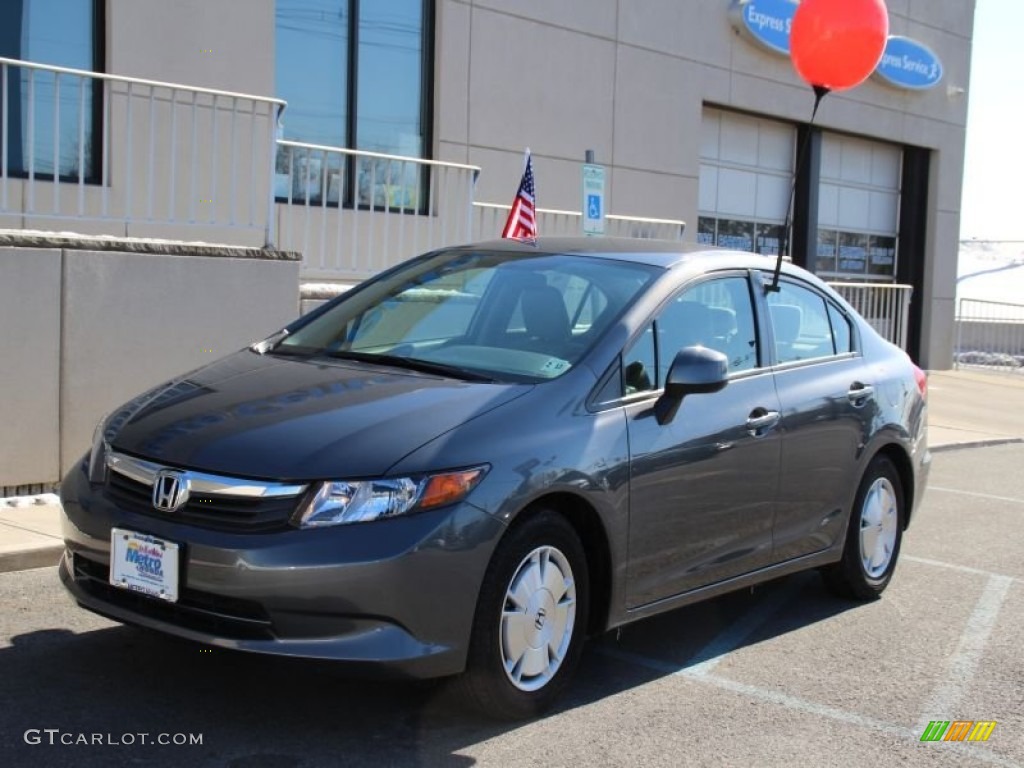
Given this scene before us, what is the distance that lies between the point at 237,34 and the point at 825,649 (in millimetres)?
7709

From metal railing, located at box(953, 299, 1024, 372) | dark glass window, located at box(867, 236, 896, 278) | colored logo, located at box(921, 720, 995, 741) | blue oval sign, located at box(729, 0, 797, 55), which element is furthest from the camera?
metal railing, located at box(953, 299, 1024, 372)

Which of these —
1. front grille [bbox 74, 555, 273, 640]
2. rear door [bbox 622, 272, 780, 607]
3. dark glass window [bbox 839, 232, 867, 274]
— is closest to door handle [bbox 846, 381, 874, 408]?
rear door [bbox 622, 272, 780, 607]

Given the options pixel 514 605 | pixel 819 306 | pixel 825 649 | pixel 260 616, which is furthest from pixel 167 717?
pixel 819 306

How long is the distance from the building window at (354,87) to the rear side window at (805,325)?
5.56 m

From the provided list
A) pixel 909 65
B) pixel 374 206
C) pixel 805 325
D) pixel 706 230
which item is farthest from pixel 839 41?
pixel 909 65

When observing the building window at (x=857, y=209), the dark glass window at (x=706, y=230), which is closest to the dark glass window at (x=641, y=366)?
the dark glass window at (x=706, y=230)

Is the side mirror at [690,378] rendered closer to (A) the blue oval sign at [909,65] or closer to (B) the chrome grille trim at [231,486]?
(B) the chrome grille trim at [231,486]

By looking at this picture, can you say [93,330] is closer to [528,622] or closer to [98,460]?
[98,460]

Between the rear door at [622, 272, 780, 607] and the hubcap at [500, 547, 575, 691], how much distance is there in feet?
1.20

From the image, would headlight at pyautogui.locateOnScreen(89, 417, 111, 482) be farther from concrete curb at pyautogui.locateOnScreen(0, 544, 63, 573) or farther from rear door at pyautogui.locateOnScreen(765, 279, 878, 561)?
rear door at pyautogui.locateOnScreen(765, 279, 878, 561)

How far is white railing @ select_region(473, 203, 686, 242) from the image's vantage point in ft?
39.8

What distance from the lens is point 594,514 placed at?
4.40 metres

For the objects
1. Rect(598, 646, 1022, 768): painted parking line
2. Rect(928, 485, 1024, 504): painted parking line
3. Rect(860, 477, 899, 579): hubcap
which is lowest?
Rect(928, 485, 1024, 504): painted parking line

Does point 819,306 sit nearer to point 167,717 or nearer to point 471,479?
point 471,479
